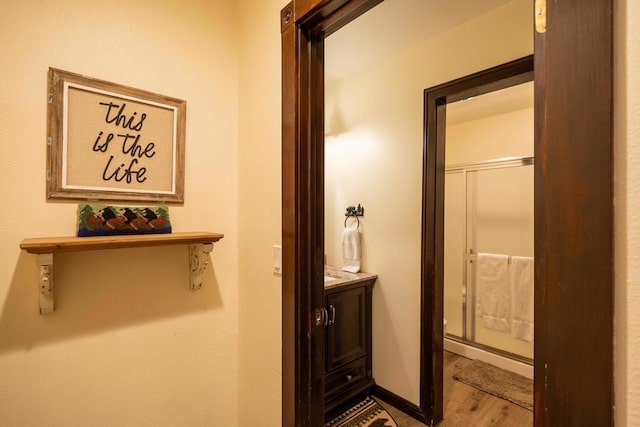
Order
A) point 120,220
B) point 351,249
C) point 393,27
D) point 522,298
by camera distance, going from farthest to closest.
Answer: point 522,298
point 351,249
point 393,27
point 120,220

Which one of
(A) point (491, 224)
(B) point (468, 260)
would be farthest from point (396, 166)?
(B) point (468, 260)

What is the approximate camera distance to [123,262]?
1.02 m

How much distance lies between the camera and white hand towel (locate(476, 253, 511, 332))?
2545mm

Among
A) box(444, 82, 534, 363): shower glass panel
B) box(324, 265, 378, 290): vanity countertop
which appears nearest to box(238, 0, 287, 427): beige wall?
box(324, 265, 378, 290): vanity countertop

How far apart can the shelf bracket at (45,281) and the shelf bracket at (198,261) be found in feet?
1.34

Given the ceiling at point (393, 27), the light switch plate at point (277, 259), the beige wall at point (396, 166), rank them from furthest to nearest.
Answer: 1. the beige wall at point (396, 166)
2. the ceiling at point (393, 27)
3. the light switch plate at point (277, 259)

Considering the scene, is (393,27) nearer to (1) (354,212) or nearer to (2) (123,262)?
(1) (354,212)

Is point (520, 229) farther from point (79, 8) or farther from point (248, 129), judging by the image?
point (79, 8)

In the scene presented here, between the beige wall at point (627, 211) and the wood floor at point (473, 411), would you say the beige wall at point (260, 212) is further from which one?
the wood floor at point (473, 411)

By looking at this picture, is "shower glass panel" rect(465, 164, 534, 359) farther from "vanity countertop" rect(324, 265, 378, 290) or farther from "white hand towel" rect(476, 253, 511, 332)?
"vanity countertop" rect(324, 265, 378, 290)

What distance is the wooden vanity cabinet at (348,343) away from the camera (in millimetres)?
1883

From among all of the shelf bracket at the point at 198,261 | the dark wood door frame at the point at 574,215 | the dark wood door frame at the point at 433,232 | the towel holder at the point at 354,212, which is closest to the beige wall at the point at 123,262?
the shelf bracket at the point at 198,261

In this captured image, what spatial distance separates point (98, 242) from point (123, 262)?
213 mm

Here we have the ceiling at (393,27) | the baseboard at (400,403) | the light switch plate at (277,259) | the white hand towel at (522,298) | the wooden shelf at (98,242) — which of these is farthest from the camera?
the white hand towel at (522,298)
